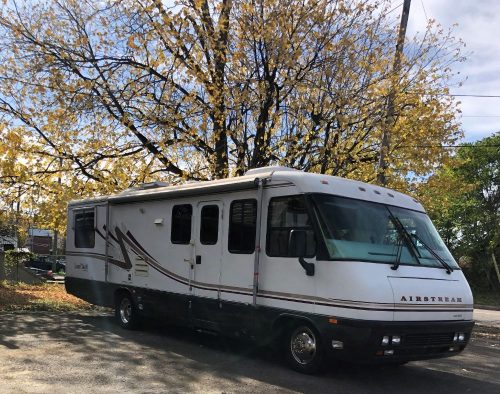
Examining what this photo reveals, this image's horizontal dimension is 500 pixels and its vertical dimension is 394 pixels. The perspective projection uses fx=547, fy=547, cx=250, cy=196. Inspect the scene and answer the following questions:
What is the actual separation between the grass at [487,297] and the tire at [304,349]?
23.4m

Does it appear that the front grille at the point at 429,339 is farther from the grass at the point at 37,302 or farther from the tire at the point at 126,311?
the grass at the point at 37,302

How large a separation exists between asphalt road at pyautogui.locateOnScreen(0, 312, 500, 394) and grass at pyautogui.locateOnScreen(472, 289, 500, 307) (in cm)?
2006

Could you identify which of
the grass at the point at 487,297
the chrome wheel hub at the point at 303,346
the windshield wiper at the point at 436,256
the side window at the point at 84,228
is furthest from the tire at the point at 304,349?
the grass at the point at 487,297

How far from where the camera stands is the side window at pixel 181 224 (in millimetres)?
9047

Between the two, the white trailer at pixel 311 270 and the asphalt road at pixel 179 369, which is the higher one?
the white trailer at pixel 311 270

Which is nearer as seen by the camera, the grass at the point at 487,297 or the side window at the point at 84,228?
the side window at the point at 84,228

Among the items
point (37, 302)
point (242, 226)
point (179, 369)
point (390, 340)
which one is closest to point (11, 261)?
point (37, 302)

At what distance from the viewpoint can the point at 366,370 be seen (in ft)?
24.3

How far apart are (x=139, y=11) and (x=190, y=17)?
1239 mm

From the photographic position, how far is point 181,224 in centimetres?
924

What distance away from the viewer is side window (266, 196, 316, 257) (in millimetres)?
7023

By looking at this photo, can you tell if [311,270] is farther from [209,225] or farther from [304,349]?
[209,225]

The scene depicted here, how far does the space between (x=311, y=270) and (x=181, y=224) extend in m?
3.14

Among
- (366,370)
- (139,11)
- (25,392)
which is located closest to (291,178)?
(366,370)
